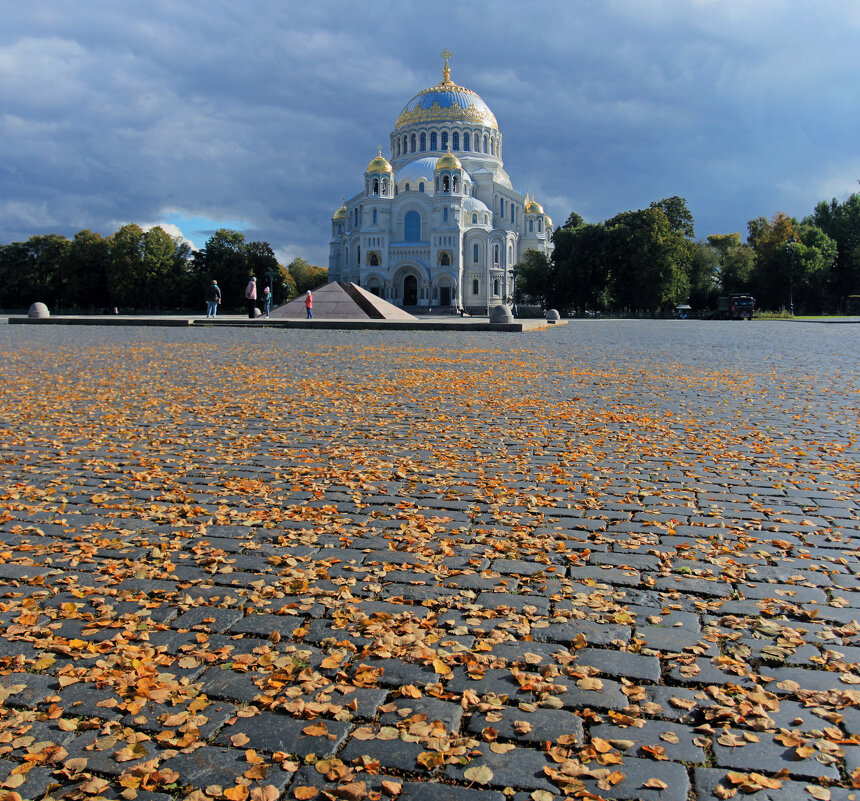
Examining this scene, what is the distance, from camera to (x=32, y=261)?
8444 cm

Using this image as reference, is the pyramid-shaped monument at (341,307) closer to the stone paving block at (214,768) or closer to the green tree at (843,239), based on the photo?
the stone paving block at (214,768)

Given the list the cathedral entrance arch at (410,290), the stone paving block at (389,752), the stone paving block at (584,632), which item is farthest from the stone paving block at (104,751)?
the cathedral entrance arch at (410,290)

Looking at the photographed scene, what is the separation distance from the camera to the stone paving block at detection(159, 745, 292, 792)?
218 centimetres

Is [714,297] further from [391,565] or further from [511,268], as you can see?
[391,565]

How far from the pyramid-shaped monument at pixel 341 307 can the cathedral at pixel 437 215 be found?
38.8 meters

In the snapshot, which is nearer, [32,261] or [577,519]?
[577,519]

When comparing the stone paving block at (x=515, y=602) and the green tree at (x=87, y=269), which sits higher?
the green tree at (x=87, y=269)

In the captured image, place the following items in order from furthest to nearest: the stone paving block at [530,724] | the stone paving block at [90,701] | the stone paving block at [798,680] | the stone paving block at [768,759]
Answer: the stone paving block at [798,680] < the stone paving block at [90,701] < the stone paving block at [530,724] < the stone paving block at [768,759]

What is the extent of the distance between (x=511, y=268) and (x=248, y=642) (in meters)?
85.6

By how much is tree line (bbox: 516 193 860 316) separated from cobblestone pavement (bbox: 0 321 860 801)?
198 feet

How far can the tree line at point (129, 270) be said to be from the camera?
248ft

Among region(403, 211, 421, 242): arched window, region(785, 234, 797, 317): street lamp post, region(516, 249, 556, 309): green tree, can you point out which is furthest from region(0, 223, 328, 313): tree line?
region(785, 234, 797, 317): street lamp post

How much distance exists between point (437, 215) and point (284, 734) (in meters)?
82.6

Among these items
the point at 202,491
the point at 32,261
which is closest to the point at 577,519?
the point at 202,491
